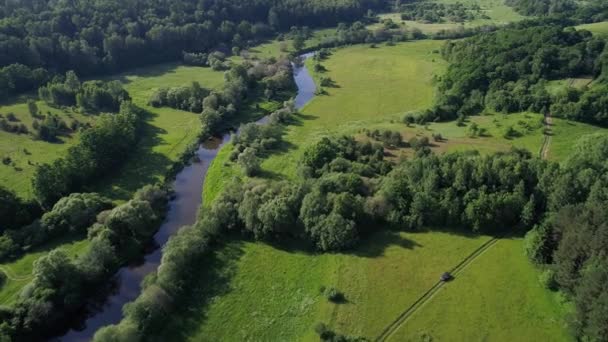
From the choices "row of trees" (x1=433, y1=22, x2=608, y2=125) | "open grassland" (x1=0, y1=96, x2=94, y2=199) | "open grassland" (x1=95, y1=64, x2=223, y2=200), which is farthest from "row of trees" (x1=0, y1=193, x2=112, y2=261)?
"row of trees" (x1=433, y1=22, x2=608, y2=125)

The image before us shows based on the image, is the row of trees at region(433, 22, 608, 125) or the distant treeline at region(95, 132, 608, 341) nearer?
the distant treeline at region(95, 132, 608, 341)

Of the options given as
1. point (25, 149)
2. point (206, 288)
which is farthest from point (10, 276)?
point (25, 149)

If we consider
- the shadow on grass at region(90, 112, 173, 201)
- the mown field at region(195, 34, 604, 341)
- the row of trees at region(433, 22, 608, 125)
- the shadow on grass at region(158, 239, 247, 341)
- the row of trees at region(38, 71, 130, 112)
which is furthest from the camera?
the row of trees at region(38, 71, 130, 112)

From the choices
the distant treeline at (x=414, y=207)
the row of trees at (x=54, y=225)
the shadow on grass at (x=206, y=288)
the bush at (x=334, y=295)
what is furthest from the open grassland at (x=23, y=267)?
the bush at (x=334, y=295)

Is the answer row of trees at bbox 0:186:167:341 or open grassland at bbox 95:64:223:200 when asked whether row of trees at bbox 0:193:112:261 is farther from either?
open grassland at bbox 95:64:223:200

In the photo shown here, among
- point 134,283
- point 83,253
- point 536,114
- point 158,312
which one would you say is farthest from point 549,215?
point 83,253

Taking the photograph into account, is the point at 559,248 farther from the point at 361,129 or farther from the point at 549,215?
the point at 361,129

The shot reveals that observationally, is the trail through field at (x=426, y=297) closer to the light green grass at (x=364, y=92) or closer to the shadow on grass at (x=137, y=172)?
the light green grass at (x=364, y=92)

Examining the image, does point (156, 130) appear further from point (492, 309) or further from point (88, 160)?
point (492, 309)
